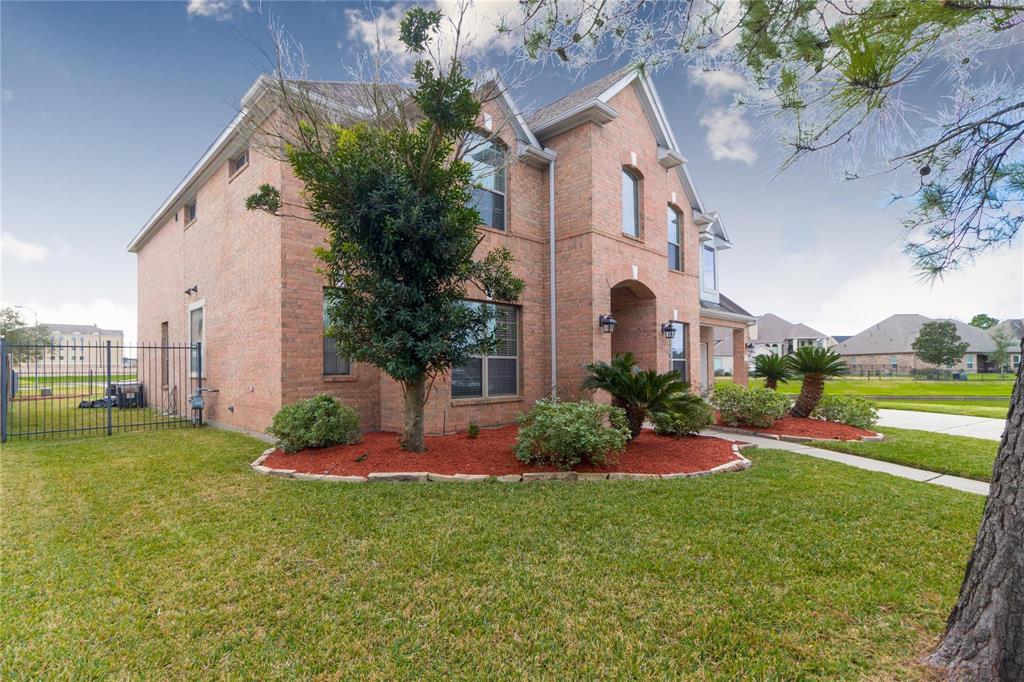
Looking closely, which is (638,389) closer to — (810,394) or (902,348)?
(810,394)

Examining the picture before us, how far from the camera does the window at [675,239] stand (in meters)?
13.0

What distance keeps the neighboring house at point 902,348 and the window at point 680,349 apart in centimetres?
4761

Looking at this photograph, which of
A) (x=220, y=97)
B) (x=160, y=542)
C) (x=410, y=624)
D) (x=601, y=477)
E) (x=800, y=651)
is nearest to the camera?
(x=800, y=651)

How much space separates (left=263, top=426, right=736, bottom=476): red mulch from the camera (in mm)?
6062

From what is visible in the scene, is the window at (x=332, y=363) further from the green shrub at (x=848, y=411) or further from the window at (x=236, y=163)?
the green shrub at (x=848, y=411)

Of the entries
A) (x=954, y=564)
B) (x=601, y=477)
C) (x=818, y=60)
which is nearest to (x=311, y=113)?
(x=818, y=60)

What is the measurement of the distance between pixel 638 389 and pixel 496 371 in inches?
131

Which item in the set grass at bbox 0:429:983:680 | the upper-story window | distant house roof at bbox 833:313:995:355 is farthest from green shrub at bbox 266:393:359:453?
distant house roof at bbox 833:313:995:355

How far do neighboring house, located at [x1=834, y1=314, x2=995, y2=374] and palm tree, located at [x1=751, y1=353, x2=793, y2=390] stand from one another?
47.6 meters

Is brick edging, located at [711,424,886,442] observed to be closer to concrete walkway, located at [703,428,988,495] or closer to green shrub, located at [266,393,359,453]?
concrete walkway, located at [703,428,988,495]

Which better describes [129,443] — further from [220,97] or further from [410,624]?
[410,624]

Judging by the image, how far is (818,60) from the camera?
2.99 metres

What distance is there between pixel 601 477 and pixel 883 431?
8488mm

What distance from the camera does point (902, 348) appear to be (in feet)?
165
